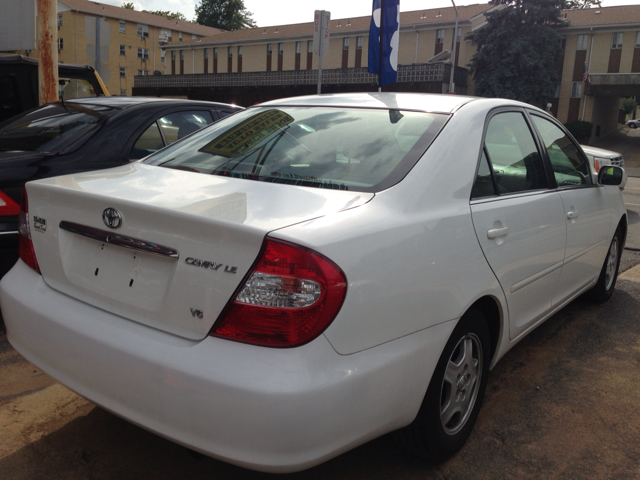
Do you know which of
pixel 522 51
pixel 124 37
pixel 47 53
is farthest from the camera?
pixel 124 37

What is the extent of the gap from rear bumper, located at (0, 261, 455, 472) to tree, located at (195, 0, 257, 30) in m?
84.5

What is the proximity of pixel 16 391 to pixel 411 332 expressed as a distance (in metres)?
2.15

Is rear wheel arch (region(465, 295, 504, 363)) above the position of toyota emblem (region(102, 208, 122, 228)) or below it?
below

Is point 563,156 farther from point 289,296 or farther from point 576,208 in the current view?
point 289,296

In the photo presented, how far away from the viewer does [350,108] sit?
2.99 m

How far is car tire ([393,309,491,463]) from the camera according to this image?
2.32 metres

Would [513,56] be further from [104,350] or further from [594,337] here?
[104,350]

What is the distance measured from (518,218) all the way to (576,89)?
46.0m

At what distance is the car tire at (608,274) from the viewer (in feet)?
15.4

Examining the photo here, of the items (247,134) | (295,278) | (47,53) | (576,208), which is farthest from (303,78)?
(295,278)

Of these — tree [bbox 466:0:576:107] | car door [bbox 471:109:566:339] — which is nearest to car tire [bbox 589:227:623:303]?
car door [bbox 471:109:566:339]

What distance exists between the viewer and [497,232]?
2.61m

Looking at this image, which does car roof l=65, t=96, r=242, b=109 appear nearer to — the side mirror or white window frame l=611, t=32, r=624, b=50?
the side mirror

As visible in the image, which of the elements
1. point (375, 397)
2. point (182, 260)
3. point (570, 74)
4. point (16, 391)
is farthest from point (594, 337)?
point (570, 74)
